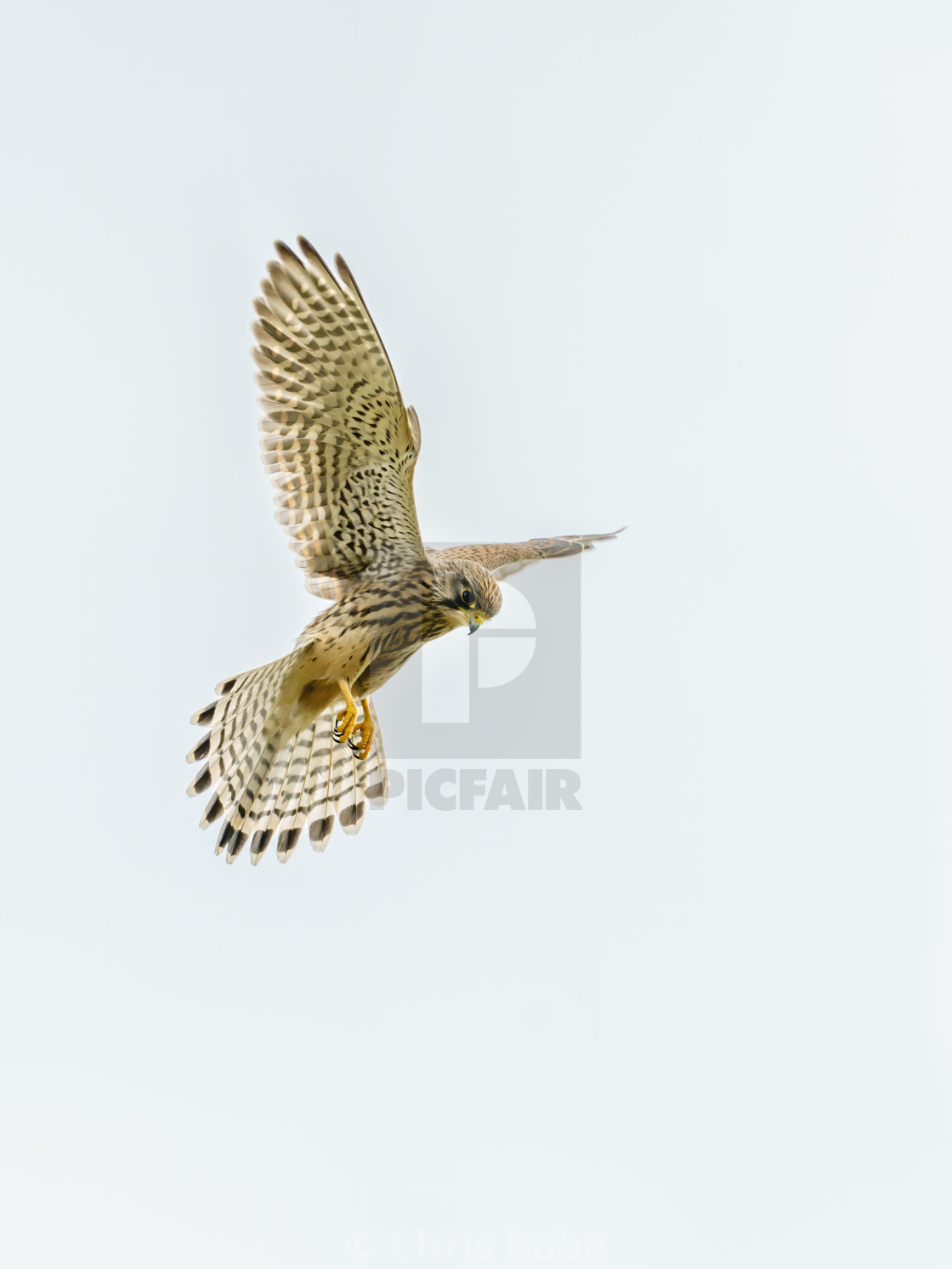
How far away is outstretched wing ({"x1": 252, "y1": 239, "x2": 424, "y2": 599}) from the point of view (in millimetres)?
4445

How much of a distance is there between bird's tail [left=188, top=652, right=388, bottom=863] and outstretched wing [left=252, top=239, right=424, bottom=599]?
1.89 feet

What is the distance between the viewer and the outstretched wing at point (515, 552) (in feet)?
18.7

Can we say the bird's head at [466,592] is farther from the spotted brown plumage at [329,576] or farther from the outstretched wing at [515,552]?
the outstretched wing at [515,552]

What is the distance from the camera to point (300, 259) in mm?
4402

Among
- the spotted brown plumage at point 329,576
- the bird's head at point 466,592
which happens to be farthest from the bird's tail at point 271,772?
the bird's head at point 466,592

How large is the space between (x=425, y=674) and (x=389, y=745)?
0.52 m

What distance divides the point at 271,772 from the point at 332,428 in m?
1.80

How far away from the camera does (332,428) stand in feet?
15.5

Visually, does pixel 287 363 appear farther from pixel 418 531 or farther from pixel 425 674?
pixel 425 674

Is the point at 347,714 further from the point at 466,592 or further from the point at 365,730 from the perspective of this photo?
the point at 466,592

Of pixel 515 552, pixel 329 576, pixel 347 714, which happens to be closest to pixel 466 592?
pixel 329 576

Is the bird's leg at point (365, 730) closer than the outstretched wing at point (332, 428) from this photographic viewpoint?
No

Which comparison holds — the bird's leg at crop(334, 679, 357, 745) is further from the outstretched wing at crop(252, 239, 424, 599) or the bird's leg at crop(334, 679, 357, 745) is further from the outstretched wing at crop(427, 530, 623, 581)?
the outstretched wing at crop(427, 530, 623, 581)

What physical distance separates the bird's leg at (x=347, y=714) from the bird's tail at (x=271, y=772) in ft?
0.68
